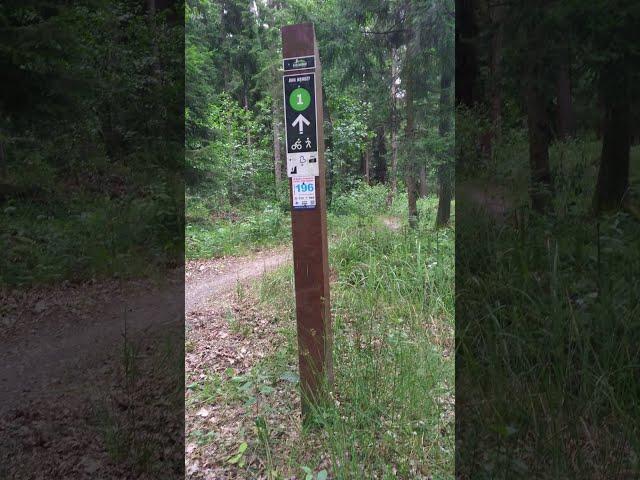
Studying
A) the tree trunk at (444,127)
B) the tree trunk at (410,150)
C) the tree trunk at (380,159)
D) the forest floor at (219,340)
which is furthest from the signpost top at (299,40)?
the tree trunk at (380,159)

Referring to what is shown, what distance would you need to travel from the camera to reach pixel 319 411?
262 centimetres

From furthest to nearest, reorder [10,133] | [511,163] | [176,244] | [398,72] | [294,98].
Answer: [398,72]
[176,244]
[10,133]
[511,163]
[294,98]

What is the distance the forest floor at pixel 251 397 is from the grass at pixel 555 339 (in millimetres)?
312

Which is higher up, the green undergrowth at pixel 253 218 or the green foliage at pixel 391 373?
the green undergrowth at pixel 253 218

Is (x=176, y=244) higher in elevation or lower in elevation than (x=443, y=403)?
higher

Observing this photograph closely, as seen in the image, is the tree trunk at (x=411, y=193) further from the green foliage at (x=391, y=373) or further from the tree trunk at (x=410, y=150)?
the green foliage at (x=391, y=373)

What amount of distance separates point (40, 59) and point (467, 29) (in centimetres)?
317

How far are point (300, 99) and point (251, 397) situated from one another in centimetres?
206

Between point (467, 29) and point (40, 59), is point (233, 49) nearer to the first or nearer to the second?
point (40, 59)

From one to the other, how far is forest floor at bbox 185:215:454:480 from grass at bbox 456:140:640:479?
1.02 feet

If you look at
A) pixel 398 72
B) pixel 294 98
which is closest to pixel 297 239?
pixel 294 98

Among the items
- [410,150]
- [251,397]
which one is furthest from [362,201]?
[251,397]

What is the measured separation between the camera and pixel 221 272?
21.7 feet

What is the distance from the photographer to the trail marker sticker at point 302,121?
8.05 feet
